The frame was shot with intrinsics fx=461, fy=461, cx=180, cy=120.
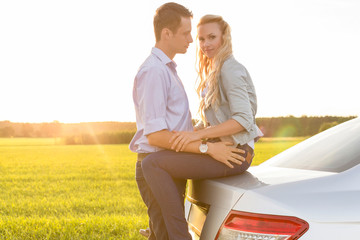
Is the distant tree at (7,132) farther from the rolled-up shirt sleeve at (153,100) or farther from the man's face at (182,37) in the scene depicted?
the rolled-up shirt sleeve at (153,100)

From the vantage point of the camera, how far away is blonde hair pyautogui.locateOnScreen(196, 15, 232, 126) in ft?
9.71

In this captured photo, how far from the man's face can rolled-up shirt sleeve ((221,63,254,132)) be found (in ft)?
1.17

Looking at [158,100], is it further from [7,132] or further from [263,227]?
[7,132]

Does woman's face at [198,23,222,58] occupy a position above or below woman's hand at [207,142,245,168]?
above

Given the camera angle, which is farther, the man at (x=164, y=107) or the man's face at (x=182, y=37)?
the man's face at (x=182, y=37)

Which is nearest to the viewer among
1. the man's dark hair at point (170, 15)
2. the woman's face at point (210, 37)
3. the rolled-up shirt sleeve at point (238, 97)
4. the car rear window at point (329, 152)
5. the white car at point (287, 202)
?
the white car at point (287, 202)

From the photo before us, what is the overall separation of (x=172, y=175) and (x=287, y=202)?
776 millimetres

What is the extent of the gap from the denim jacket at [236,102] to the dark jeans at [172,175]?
319mm

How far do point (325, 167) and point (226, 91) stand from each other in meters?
0.75

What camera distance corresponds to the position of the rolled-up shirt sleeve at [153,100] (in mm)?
2764

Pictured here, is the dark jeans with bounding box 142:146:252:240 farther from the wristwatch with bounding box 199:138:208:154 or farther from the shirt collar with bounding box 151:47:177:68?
the shirt collar with bounding box 151:47:177:68

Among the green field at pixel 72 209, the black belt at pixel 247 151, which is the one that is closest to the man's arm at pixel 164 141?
the black belt at pixel 247 151

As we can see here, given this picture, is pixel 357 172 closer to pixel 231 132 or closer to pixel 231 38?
pixel 231 132

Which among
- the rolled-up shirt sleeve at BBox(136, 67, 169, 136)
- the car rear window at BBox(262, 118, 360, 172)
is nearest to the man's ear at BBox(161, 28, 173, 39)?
the rolled-up shirt sleeve at BBox(136, 67, 169, 136)
